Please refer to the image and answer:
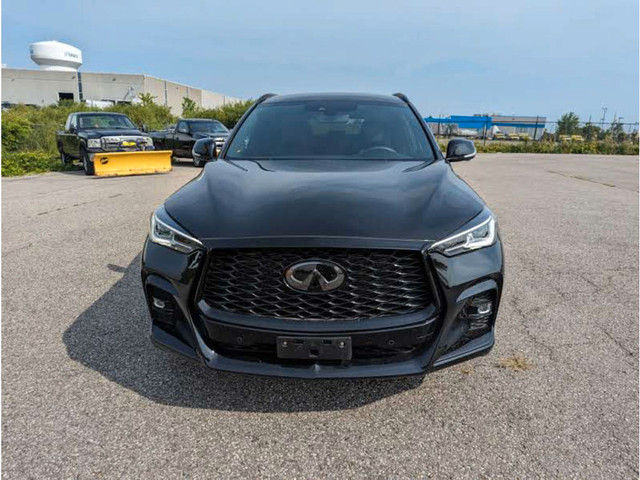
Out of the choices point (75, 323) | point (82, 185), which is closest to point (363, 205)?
point (75, 323)

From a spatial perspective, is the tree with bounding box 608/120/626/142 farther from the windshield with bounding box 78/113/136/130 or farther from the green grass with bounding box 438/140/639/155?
the windshield with bounding box 78/113/136/130

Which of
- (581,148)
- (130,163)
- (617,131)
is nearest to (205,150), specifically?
(130,163)

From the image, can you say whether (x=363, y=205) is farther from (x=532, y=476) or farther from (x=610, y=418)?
(x=610, y=418)

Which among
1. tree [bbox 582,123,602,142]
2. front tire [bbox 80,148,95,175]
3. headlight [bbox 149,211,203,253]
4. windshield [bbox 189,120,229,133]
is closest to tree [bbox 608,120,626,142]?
tree [bbox 582,123,602,142]

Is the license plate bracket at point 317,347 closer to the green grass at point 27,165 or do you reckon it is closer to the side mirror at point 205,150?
the side mirror at point 205,150

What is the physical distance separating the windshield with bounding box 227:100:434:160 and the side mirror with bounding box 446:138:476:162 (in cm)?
24

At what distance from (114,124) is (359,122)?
12.5 meters

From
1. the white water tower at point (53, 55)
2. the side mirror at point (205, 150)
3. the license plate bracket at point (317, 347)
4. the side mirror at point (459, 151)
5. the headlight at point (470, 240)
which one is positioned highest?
the white water tower at point (53, 55)

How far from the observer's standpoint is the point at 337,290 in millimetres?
2018

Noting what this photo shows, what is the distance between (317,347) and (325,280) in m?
0.31

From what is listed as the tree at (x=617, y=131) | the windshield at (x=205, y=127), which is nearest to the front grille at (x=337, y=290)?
the windshield at (x=205, y=127)

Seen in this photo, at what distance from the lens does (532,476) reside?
6.27 feet

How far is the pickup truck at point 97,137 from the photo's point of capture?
12.5 m

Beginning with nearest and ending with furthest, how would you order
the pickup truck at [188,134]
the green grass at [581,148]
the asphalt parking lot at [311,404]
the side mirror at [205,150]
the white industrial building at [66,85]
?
1. the asphalt parking lot at [311,404]
2. the side mirror at [205,150]
3. the pickup truck at [188,134]
4. the green grass at [581,148]
5. the white industrial building at [66,85]
